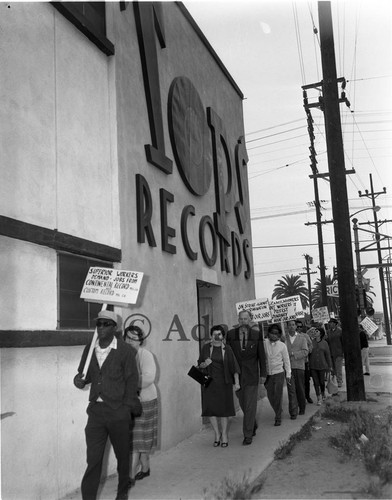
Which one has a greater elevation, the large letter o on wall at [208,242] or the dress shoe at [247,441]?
the large letter o on wall at [208,242]

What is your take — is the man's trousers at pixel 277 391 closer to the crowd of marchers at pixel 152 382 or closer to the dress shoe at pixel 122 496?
the crowd of marchers at pixel 152 382

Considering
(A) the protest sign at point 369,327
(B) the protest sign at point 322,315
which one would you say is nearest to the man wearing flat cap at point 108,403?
(A) the protest sign at point 369,327

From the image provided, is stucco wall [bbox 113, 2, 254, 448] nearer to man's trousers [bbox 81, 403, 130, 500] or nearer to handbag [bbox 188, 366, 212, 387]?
handbag [bbox 188, 366, 212, 387]

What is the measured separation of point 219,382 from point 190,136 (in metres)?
4.80

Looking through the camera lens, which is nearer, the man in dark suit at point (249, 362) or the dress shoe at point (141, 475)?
the dress shoe at point (141, 475)

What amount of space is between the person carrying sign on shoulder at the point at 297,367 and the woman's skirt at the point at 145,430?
446 centimetres

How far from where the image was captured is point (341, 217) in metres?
11.5

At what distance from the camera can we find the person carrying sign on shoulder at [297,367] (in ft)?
33.9

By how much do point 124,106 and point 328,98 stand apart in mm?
5722

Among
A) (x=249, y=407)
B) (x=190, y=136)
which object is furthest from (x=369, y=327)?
(x=249, y=407)

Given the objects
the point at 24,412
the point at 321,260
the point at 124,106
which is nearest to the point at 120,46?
the point at 124,106

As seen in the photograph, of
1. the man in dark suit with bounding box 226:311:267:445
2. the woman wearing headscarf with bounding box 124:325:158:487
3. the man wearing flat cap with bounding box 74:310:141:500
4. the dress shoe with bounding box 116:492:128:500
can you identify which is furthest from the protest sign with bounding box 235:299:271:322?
the dress shoe with bounding box 116:492:128:500

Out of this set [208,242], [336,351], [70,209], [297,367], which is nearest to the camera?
[70,209]

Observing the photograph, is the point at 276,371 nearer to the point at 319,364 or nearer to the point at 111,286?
the point at 319,364
